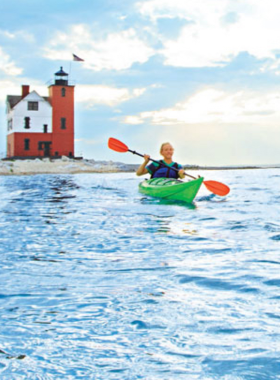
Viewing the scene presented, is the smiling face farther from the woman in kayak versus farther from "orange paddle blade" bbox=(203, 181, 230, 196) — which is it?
"orange paddle blade" bbox=(203, 181, 230, 196)

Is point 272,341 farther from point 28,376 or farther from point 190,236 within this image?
point 190,236

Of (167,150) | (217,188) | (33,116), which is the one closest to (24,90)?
(33,116)

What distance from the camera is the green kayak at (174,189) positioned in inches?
486

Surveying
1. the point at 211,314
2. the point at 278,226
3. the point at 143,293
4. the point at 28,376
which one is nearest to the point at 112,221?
the point at 278,226

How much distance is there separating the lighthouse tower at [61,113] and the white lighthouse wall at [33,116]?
62 cm

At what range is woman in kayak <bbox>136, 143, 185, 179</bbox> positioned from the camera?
531 inches

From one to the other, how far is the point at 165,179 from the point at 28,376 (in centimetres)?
1129

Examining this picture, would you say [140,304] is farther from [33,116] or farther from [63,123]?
[33,116]

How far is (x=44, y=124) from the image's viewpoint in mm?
50281

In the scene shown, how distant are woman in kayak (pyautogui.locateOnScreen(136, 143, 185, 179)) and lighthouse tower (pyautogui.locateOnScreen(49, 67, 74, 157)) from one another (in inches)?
1463

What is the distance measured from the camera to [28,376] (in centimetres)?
259

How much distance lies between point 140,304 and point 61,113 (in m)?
47.8

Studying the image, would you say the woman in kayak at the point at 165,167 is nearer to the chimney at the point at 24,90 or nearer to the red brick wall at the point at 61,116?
the red brick wall at the point at 61,116

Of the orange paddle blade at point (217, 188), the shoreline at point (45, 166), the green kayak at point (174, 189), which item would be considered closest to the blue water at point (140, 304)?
the green kayak at point (174, 189)
